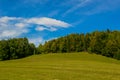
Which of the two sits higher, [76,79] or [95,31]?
[95,31]

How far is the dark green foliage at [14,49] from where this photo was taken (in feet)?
470

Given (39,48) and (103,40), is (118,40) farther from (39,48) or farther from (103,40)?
(39,48)

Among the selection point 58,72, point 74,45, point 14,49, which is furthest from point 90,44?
point 58,72

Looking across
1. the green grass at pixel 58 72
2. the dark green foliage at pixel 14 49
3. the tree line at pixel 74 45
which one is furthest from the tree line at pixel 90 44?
the green grass at pixel 58 72

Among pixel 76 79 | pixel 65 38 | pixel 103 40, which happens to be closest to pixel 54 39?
pixel 65 38

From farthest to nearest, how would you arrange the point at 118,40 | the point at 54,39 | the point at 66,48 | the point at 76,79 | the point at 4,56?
the point at 54,39 < the point at 66,48 < the point at 4,56 < the point at 118,40 < the point at 76,79

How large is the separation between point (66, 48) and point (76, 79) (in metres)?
122

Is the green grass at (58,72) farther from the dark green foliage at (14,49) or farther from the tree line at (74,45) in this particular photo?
the dark green foliage at (14,49)

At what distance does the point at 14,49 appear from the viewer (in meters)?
146

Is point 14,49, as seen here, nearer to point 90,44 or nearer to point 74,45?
point 74,45

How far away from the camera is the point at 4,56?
5605 inches

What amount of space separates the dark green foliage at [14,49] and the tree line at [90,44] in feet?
40.0

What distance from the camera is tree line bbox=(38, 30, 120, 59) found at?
13012 centimetres

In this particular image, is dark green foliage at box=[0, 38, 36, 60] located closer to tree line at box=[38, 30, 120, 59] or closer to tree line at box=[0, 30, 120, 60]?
tree line at box=[0, 30, 120, 60]
